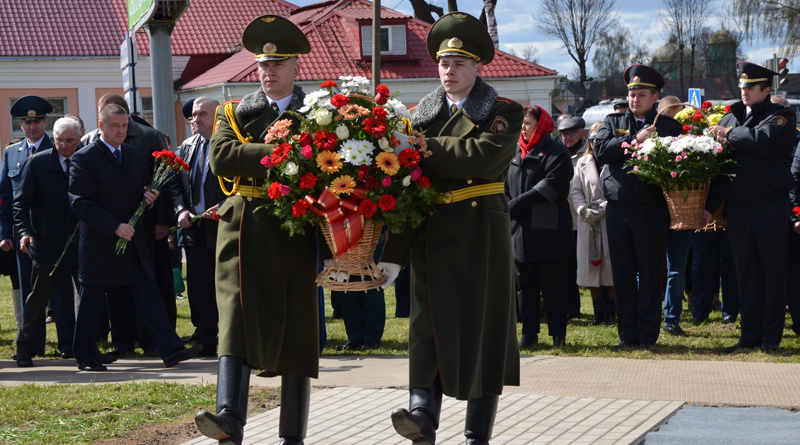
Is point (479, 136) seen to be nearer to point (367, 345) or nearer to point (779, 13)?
point (367, 345)

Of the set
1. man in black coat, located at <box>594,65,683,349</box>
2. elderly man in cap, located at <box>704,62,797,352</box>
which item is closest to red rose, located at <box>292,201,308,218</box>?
man in black coat, located at <box>594,65,683,349</box>

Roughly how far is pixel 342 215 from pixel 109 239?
12.2 ft

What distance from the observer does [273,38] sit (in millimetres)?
4375

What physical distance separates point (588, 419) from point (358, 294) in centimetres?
323

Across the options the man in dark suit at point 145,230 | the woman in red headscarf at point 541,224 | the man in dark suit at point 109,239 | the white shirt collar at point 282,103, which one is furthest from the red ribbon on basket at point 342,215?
the man in dark suit at point 145,230

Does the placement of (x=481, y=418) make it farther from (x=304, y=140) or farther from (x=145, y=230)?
(x=145, y=230)

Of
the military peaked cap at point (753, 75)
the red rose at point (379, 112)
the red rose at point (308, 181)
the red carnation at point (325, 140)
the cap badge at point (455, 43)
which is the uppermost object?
the military peaked cap at point (753, 75)

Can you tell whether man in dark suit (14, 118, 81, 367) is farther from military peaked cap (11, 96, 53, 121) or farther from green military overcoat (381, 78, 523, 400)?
green military overcoat (381, 78, 523, 400)

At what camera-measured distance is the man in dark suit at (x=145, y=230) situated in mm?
7949

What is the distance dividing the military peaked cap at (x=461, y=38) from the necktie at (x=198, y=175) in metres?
3.85

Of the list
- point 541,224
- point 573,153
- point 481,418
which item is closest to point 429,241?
point 481,418

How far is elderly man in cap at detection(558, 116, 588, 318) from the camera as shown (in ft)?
31.2

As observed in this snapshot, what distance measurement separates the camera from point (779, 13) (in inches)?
1302

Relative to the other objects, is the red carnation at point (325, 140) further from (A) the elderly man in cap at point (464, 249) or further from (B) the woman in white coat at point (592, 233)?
(B) the woman in white coat at point (592, 233)
